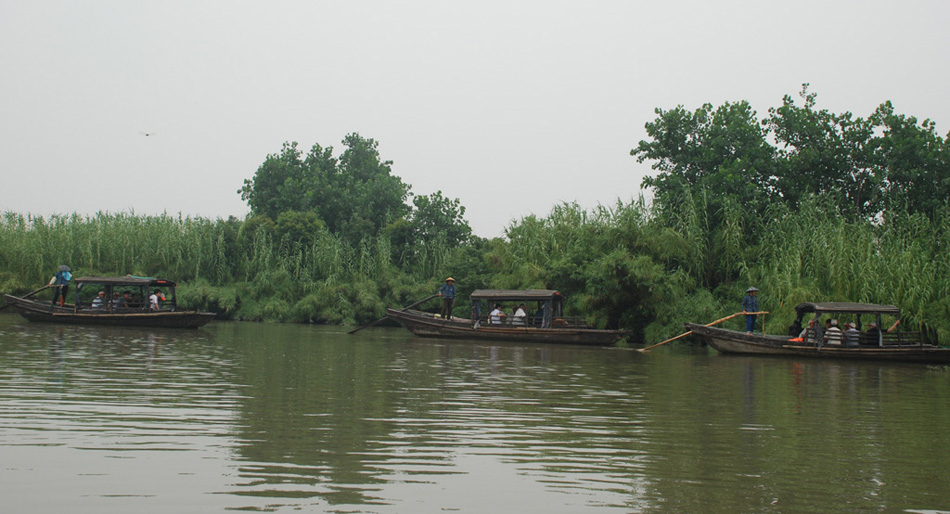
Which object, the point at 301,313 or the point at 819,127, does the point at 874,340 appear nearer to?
the point at 819,127

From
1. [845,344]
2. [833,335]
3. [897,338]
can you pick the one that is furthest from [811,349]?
[897,338]

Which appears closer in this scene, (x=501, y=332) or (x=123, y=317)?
(x=501, y=332)

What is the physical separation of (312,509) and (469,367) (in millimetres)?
9440

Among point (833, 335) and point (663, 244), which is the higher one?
point (663, 244)

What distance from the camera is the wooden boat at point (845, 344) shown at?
56.3 feet

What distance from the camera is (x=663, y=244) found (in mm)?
23891

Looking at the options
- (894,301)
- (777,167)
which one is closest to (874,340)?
(894,301)

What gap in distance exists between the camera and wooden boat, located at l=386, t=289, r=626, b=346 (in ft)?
69.9

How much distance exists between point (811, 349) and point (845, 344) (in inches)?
32.0

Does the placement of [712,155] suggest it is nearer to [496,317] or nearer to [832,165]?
[832,165]

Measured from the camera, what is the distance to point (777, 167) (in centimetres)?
2638

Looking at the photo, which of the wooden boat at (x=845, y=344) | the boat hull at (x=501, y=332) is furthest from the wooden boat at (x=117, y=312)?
the wooden boat at (x=845, y=344)

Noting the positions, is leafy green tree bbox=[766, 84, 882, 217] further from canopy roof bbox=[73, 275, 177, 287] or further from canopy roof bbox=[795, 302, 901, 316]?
canopy roof bbox=[73, 275, 177, 287]

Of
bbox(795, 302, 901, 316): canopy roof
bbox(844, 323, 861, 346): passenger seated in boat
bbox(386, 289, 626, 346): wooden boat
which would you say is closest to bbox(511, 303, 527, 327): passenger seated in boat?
bbox(386, 289, 626, 346): wooden boat
